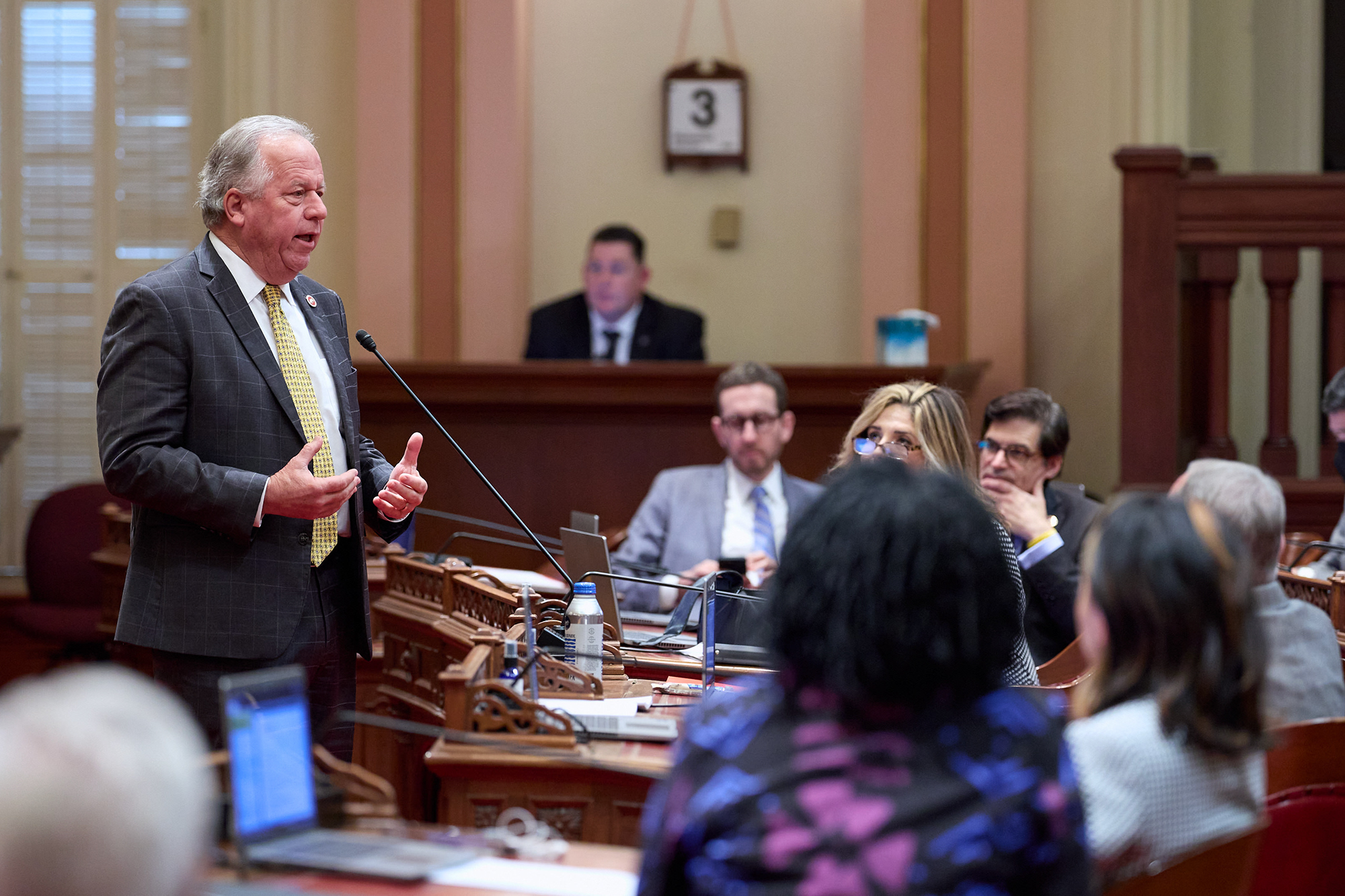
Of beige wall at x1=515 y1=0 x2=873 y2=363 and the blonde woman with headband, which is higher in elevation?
beige wall at x1=515 y1=0 x2=873 y2=363

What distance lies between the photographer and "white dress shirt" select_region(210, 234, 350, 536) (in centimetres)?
236

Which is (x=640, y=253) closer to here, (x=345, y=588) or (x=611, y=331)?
(x=611, y=331)

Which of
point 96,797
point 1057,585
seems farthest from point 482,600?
point 96,797

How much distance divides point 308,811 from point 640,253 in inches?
162

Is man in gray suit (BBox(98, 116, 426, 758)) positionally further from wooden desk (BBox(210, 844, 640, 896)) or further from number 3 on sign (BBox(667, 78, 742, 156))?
number 3 on sign (BBox(667, 78, 742, 156))

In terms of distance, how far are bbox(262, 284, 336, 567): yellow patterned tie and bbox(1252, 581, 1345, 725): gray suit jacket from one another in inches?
58.3

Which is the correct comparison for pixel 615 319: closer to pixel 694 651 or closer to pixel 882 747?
pixel 694 651

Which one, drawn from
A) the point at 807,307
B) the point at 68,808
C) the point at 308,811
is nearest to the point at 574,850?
the point at 308,811

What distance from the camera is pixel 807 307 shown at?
626 cm

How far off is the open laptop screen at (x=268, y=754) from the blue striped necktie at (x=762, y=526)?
2633mm

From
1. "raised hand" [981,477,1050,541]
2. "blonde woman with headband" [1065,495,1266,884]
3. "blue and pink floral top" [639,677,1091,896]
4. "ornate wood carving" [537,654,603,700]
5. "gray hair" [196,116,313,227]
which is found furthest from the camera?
"raised hand" [981,477,1050,541]

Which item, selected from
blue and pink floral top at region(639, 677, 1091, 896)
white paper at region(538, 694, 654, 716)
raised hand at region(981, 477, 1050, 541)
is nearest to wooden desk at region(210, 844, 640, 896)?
blue and pink floral top at region(639, 677, 1091, 896)

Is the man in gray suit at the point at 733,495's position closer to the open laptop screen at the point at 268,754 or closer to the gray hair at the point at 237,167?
the gray hair at the point at 237,167

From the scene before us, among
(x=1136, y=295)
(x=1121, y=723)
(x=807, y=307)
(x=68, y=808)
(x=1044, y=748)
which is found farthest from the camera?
(x=807, y=307)
